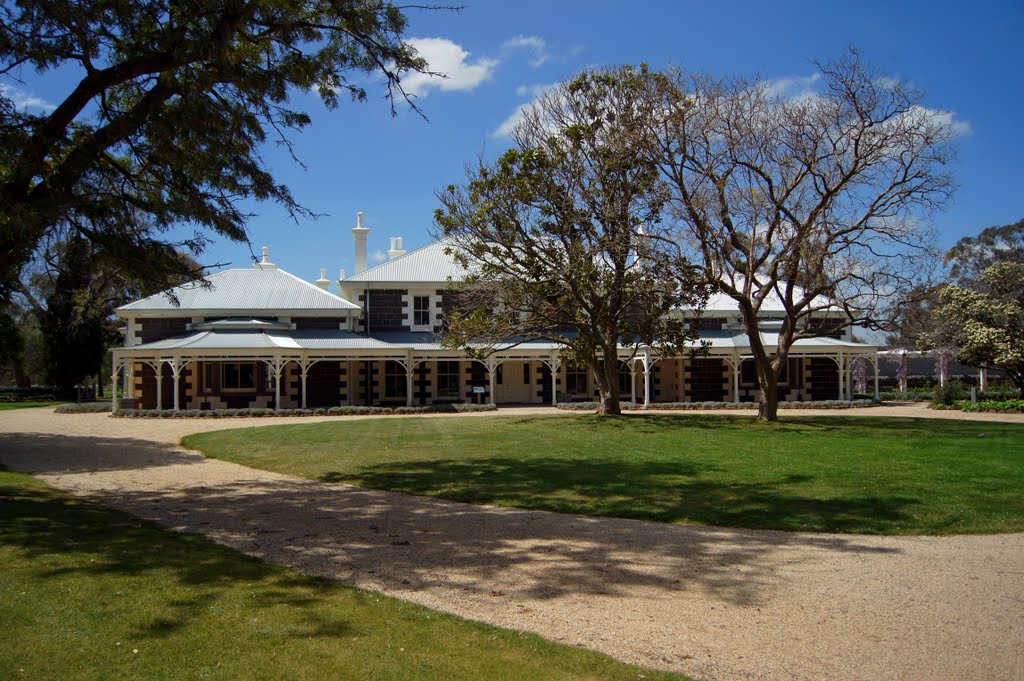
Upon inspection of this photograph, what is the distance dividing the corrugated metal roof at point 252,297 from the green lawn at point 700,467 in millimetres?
12781

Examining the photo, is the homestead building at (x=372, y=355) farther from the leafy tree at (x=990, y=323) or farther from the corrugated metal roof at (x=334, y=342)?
the leafy tree at (x=990, y=323)

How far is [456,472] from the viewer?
507 inches

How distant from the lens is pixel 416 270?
1351 inches

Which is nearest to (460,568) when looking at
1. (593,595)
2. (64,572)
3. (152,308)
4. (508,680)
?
(593,595)

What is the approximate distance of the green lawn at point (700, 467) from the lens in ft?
31.4

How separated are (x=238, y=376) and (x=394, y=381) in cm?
629

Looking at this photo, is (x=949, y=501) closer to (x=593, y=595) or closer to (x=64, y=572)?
(x=593, y=595)

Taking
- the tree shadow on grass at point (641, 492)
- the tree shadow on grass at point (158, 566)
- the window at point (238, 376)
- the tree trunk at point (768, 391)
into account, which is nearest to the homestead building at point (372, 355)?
the window at point (238, 376)

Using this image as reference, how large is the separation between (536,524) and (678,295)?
587 inches

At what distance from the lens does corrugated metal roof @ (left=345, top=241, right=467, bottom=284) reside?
33.4m

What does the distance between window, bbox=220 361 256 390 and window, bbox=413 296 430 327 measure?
7.06 metres

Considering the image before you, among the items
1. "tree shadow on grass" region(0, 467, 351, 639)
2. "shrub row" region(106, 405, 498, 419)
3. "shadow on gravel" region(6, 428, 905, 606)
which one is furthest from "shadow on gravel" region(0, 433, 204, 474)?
"shrub row" region(106, 405, 498, 419)

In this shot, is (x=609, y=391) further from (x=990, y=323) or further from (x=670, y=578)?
(x=670, y=578)

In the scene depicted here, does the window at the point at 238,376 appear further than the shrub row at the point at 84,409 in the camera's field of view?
No
